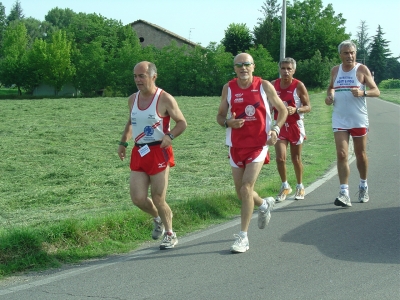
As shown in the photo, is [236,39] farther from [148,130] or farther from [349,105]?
[148,130]

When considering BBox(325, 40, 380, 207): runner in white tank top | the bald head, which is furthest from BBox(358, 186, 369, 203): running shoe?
the bald head

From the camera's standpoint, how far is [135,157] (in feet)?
23.8

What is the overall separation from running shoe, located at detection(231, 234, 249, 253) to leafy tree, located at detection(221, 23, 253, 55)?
99529 millimetres

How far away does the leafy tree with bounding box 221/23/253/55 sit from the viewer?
4163 inches

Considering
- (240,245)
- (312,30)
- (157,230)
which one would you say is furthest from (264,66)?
(240,245)

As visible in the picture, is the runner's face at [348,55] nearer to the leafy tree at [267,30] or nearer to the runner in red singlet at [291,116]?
the runner in red singlet at [291,116]

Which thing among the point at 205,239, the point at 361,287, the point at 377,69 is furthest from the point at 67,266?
the point at 377,69

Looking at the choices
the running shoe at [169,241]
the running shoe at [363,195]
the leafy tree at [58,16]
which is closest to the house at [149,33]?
the leafy tree at [58,16]

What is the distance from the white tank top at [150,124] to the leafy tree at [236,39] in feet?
325

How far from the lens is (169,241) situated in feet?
23.7

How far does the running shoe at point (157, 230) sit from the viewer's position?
296 inches

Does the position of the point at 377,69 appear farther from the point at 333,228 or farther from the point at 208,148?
the point at 333,228

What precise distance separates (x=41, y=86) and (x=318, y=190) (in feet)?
287

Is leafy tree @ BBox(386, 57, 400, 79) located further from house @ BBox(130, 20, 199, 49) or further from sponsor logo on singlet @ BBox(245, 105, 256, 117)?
sponsor logo on singlet @ BBox(245, 105, 256, 117)
